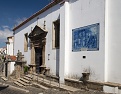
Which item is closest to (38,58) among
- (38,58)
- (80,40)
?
(38,58)

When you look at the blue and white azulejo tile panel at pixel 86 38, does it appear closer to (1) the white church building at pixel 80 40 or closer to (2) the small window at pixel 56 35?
(1) the white church building at pixel 80 40

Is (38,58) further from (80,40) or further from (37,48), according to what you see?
(80,40)

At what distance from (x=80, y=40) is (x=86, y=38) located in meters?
0.53

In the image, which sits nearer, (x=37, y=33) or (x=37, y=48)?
(x=37, y=33)

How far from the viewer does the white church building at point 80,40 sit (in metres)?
8.97

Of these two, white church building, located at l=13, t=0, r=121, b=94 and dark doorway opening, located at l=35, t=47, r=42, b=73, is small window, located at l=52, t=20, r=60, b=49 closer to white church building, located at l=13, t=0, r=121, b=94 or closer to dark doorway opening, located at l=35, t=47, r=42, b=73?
white church building, located at l=13, t=0, r=121, b=94

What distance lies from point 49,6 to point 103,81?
303 inches

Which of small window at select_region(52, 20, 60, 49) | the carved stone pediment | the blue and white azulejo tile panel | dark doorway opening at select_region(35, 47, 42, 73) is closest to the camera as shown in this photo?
the blue and white azulejo tile panel

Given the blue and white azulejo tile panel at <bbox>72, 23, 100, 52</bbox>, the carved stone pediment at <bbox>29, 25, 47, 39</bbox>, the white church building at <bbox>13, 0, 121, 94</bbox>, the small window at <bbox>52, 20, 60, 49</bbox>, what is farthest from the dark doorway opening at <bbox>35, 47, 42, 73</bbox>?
the blue and white azulejo tile panel at <bbox>72, 23, 100, 52</bbox>

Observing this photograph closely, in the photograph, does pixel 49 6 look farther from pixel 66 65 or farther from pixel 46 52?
pixel 66 65

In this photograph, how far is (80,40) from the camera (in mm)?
10820

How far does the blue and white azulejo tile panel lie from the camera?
31.9ft

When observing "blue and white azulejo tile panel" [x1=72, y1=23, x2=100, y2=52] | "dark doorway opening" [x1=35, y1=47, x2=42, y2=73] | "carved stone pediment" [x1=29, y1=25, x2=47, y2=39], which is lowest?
"dark doorway opening" [x1=35, y1=47, x2=42, y2=73]

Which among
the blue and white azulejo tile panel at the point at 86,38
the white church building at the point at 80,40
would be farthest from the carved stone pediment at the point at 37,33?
the blue and white azulejo tile panel at the point at 86,38
